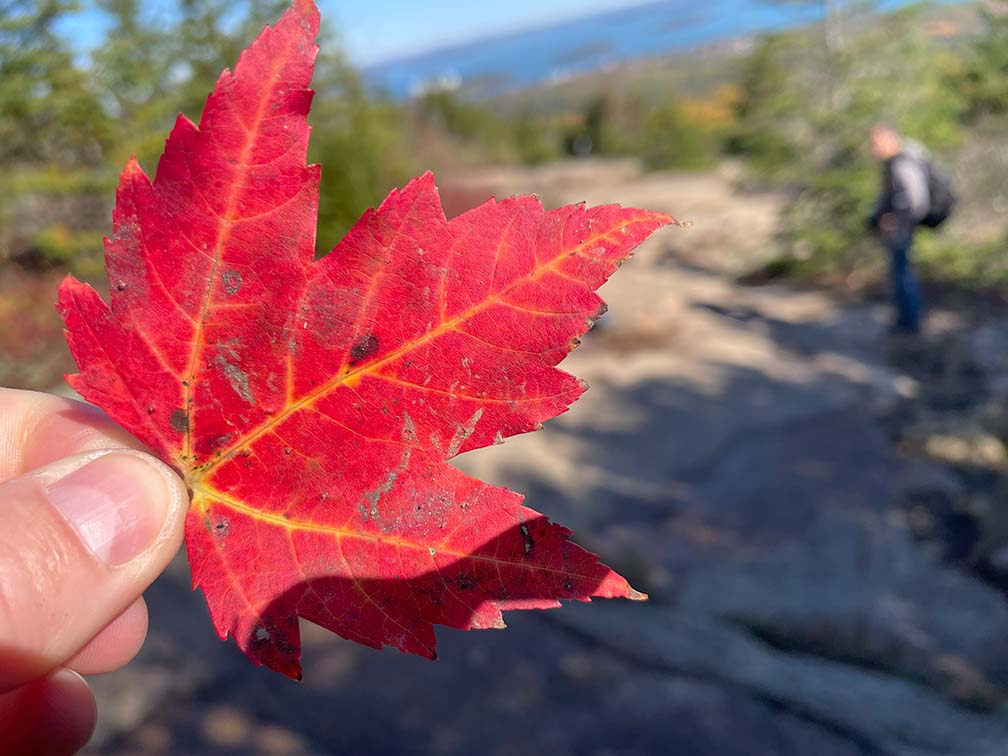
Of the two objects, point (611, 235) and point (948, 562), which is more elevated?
point (611, 235)

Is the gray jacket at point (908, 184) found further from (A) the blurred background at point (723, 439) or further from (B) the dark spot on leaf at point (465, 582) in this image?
(B) the dark spot on leaf at point (465, 582)

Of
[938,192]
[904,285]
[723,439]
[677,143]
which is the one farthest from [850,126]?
[677,143]

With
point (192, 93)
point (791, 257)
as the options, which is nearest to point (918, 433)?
point (791, 257)

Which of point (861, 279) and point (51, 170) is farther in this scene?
point (861, 279)

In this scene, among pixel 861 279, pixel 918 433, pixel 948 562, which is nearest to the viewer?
pixel 948 562

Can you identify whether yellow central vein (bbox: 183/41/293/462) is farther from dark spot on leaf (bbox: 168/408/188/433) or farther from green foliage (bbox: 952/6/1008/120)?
green foliage (bbox: 952/6/1008/120)

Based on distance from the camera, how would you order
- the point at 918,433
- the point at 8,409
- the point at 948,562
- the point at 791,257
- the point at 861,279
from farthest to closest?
the point at 791,257 → the point at 861,279 → the point at 918,433 → the point at 948,562 → the point at 8,409

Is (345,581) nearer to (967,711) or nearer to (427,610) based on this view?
(427,610)

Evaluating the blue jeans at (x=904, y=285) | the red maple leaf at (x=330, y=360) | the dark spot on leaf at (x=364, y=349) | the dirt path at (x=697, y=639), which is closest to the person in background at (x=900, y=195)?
the blue jeans at (x=904, y=285)
